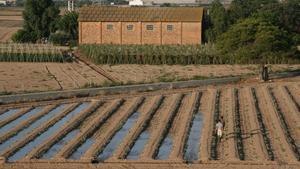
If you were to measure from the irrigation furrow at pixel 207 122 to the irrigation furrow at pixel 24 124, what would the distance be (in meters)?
6.94

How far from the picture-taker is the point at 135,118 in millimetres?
28016

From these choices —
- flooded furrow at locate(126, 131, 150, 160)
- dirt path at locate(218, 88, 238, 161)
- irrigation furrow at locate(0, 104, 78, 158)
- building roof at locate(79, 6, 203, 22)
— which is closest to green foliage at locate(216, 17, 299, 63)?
dirt path at locate(218, 88, 238, 161)

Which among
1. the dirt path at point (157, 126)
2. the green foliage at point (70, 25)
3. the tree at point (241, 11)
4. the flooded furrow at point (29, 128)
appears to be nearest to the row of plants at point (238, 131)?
the dirt path at point (157, 126)

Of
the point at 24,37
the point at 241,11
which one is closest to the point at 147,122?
the point at 24,37

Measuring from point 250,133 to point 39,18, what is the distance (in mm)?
46441

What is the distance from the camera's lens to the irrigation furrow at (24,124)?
79.4 ft

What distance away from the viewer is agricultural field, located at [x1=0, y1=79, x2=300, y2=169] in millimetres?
20422

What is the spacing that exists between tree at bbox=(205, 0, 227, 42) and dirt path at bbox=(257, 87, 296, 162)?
25981mm

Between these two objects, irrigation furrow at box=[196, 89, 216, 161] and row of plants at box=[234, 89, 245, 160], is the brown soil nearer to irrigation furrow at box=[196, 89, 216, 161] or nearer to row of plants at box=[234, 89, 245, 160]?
irrigation furrow at box=[196, 89, 216, 161]

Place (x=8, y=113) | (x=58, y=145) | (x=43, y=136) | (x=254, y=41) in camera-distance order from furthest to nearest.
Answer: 1. (x=254, y=41)
2. (x=8, y=113)
3. (x=43, y=136)
4. (x=58, y=145)

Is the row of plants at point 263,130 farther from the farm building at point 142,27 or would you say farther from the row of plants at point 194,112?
Answer: the farm building at point 142,27

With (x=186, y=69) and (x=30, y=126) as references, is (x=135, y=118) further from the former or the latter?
(x=186, y=69)

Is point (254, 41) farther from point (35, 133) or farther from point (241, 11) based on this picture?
point (241, 11)

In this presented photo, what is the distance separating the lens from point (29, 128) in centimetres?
2586
